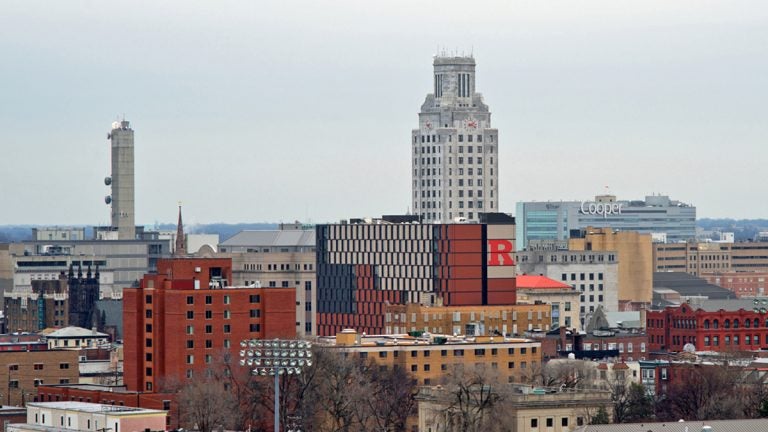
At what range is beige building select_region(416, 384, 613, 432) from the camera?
6993 inches

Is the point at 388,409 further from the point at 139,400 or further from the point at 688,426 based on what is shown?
the point at 688,426

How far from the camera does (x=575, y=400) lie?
180 metres

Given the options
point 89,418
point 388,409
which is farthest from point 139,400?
point 388,409

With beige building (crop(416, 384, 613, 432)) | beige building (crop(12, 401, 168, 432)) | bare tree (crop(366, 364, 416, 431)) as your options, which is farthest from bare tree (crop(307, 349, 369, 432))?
beige building (crop(12, 401, 168, 432))

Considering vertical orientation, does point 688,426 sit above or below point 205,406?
above

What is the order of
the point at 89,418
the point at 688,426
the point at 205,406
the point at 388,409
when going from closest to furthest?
the point at 688,426 → the point at 89,418 → the point at 205,406 → the point at 388,409

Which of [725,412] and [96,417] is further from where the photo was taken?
[725,412]

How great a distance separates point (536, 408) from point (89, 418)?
1185 inches

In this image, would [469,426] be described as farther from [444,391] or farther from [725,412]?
[725,412]

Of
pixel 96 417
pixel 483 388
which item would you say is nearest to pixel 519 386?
pixel 483 388

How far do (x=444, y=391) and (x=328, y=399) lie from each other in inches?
444

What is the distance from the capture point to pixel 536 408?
585ft

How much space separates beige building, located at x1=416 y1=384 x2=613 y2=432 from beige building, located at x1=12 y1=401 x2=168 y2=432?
19.7m

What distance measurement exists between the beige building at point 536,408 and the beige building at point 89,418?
1967 cm
